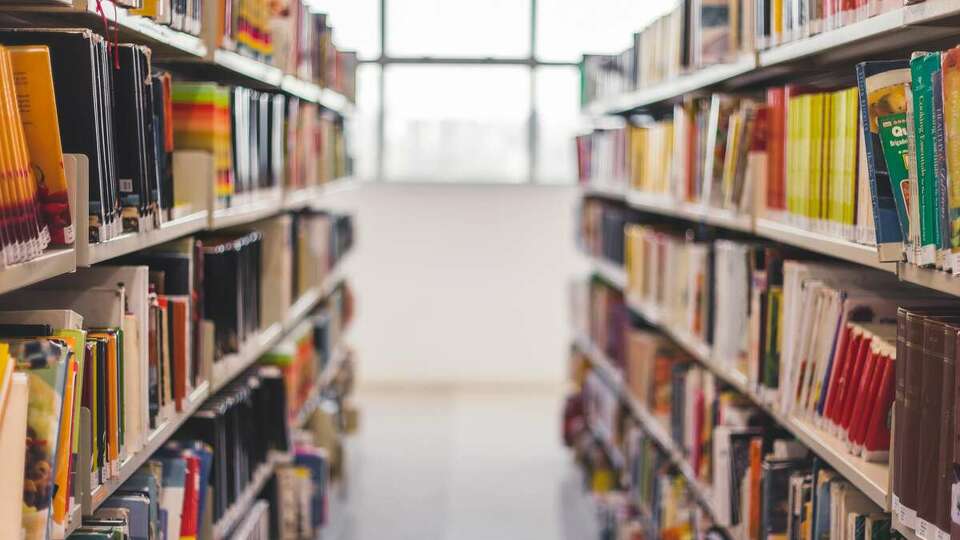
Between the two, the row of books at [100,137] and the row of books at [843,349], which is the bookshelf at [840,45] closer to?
the row of books at [843,349]

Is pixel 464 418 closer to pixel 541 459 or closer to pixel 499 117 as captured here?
pixel 541 459

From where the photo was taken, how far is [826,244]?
2088 mm

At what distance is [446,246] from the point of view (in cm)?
721

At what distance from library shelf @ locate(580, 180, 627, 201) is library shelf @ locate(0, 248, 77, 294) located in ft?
10.2

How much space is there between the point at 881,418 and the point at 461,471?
3.78 m

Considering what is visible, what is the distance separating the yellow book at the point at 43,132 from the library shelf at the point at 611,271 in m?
3.04

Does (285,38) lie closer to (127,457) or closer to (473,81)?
(127,457)

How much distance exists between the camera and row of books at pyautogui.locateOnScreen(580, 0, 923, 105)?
2.07m

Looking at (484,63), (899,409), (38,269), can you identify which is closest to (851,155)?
(899,409)

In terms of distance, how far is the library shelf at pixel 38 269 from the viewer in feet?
4.40

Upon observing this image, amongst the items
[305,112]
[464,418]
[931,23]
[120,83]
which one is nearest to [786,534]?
[931,23]

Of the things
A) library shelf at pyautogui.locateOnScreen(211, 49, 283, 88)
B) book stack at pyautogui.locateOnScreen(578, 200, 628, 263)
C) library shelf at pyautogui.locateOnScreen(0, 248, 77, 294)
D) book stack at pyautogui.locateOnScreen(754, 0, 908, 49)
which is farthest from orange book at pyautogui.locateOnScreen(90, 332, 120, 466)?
book stack at pyautogui.locateOnScreen(578, 200, 628, 263)

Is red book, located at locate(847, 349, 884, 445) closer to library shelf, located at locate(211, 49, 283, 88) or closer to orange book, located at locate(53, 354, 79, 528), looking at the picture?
orange book, located at locate(53, 354, 79, 528)

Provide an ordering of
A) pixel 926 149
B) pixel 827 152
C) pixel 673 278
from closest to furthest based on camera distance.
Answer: pixel 926 149 < pixel 827 152 < pixel 673 278
